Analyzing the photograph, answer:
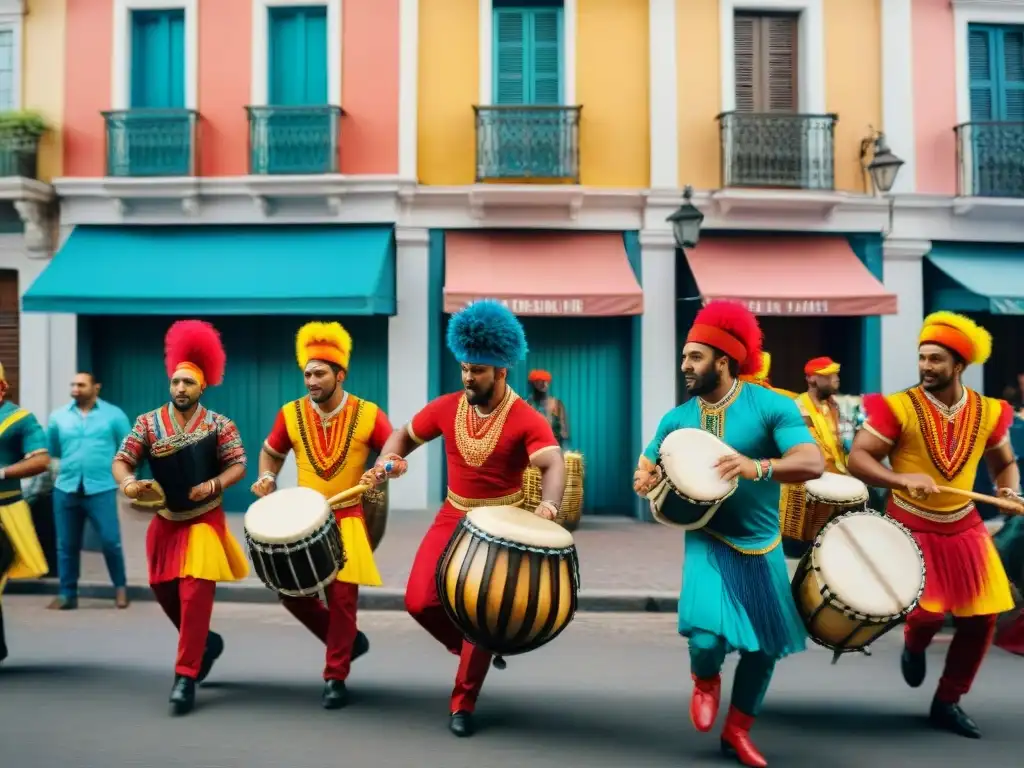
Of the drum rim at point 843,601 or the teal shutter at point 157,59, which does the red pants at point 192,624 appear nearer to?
the drum rim at point 843,601

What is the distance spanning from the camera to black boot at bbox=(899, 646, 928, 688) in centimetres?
488

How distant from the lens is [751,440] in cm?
402

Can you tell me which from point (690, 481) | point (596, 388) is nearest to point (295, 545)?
point (690, 481)

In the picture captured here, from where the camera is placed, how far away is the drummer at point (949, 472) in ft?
A: 14.6

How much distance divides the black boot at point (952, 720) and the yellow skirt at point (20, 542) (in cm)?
520

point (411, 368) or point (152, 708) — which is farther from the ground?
point (411, 368)

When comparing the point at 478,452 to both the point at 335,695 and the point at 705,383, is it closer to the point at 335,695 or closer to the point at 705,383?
the point at 705,383

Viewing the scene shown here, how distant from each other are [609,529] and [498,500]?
715 cm

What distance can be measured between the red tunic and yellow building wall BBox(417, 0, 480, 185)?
27.5 feet

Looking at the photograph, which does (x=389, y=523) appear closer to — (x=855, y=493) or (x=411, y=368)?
(x=411, y=368)

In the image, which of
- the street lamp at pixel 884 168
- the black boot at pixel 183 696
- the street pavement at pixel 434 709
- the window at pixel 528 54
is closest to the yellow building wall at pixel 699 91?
the window at pixel 528 54

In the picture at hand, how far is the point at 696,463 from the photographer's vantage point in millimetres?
3793

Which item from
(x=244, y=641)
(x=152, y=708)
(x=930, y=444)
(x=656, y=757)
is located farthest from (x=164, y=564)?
(x=930, y=444)

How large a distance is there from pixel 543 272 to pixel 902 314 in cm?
515
